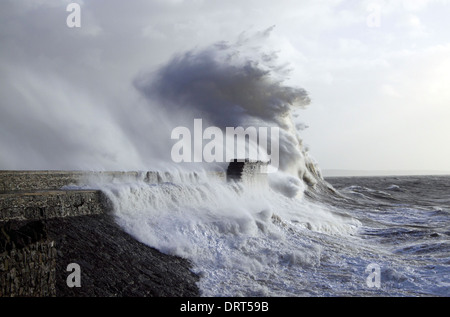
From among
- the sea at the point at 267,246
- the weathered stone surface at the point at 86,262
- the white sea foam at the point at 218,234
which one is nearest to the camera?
the weathered stone surface at the point at 86,262

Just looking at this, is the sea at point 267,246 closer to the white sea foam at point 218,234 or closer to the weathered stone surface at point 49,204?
the white sea foam at point 218,234

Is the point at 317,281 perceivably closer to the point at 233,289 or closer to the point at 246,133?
the point at 233,289

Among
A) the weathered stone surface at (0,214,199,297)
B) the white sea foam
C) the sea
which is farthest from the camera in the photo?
the white sea foam

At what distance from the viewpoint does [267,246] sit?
372 inches

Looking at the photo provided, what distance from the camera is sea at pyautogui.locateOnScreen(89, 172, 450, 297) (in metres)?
7.41

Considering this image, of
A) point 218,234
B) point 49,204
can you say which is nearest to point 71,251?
point 49,204

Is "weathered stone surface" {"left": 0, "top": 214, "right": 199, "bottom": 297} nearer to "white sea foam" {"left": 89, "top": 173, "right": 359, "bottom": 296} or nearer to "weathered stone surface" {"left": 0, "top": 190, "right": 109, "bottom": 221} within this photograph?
"weathered stone surface" {"left": 0, "top": 190, "right": 109, "bottom": 221}

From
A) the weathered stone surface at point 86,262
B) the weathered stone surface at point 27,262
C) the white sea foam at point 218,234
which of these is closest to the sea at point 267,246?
the white sea foam at point 218,234

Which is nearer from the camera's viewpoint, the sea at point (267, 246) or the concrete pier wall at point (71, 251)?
the concrete pier wall at point (71, 251)

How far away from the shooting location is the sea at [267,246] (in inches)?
292

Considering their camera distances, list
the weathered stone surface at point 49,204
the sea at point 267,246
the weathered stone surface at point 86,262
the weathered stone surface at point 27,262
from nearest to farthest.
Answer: the weathered stone surface at point 27,262, the weathered stone surface at point 86,262, the weathered stone surface at point 49,204, the sea at point 267,246

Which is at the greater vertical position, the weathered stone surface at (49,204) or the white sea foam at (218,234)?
the weathered stone surface at (49,204)

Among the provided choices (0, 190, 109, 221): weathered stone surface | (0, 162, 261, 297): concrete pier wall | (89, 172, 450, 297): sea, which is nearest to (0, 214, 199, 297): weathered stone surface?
(0, 162, 261, 297): concrete pier wall
